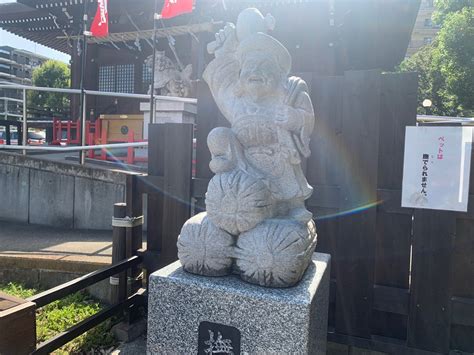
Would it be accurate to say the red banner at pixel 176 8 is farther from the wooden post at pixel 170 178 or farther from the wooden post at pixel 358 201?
the wooden post at pixel 358 201

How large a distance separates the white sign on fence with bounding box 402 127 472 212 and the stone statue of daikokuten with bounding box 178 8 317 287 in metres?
0.91

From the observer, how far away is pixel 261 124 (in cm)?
235

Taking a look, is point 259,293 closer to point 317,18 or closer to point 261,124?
point 261,124

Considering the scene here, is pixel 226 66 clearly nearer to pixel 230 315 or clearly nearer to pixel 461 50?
pixel 230 315

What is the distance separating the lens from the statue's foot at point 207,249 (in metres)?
2.17

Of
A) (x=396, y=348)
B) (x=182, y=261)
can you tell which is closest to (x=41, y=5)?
(x=182, y=261)

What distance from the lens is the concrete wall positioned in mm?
5461

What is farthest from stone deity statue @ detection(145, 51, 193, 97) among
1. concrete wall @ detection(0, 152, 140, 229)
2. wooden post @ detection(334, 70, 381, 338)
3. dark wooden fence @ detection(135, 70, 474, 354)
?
wooden post @ detection(334, 70, 381, 338)

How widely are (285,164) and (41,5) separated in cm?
991

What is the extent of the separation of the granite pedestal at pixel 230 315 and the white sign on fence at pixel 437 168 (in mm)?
1080

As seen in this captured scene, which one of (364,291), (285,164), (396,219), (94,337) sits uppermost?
(285,164)

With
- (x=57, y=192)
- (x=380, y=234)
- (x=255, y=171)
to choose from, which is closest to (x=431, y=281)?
(x=380, y=234)

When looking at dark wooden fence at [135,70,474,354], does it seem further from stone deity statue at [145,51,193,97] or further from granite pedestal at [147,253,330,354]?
stone deity statue at [145,51,193,97]

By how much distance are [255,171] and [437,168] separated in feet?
4.65
